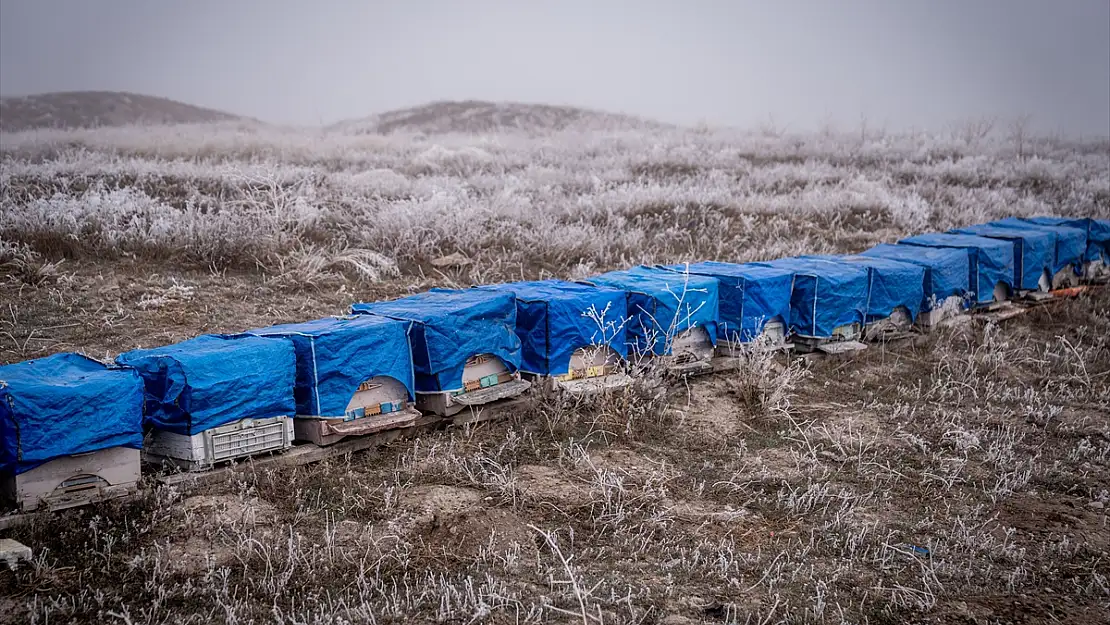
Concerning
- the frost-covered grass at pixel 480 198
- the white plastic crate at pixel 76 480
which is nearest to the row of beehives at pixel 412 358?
the white plastic crate at pixel 76 480

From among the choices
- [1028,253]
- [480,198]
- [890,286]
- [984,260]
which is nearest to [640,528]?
[890,286]

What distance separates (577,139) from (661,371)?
66.9ft

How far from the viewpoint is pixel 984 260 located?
33.2 feet

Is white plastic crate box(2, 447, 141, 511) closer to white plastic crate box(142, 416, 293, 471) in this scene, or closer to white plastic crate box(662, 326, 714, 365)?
white plastic crate box(142, 416, 293, 471)

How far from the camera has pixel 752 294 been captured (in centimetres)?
781

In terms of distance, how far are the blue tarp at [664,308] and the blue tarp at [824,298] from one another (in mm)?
1075

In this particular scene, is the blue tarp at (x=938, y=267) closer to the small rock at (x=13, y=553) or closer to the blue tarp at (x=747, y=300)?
the blue tarp at (x=747, y=300)

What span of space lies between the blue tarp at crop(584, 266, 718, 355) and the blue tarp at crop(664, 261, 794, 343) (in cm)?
25

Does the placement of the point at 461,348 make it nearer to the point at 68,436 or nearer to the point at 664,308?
the point at 664,308

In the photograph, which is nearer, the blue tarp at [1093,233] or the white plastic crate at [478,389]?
the white plastic crate at [478,389]

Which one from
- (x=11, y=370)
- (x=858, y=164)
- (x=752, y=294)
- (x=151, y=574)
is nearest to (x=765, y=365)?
(x=752, y=294)

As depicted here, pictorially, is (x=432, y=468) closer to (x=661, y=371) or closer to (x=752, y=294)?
(x=661, y=371)

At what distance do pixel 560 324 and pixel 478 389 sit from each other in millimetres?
793

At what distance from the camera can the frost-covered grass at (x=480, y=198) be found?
10.5m
